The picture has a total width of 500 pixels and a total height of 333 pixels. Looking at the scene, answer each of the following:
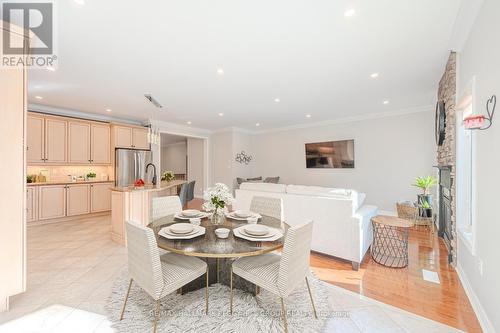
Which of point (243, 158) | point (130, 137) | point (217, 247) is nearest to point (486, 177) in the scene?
point (217, 247)

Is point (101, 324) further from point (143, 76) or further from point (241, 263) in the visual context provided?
point (143, 76)

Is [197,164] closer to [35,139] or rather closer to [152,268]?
[35,139]

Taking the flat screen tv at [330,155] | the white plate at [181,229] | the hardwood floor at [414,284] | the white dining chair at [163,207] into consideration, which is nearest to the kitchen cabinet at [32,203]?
the white dining chair at [163,207]

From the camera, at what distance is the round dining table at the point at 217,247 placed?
162 centimetres

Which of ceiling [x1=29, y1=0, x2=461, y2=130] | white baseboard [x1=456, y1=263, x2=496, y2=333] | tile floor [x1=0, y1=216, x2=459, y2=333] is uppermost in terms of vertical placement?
ceiling [x1=29, y1=0, x2=461, y2=130]

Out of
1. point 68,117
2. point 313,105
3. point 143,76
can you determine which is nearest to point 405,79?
point 313,105

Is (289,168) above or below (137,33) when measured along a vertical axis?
below

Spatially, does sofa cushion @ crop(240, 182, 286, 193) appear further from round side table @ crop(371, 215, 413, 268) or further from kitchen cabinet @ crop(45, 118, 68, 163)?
kitchen cabinet @ crop(45, 118, 68, 163)

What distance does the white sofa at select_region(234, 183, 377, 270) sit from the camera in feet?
8.96

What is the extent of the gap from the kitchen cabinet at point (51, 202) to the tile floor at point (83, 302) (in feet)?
6.07

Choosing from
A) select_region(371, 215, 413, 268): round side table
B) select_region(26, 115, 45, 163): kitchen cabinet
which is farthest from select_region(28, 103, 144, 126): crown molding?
select_region(371, 215, 413, 268): round side table

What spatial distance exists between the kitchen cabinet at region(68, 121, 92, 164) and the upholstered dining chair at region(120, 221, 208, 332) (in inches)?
196

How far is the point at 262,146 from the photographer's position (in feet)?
27.7

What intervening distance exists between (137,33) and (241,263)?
262 centimetres
